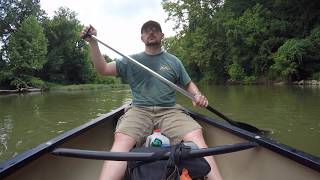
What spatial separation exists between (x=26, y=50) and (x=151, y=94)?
35409 millimetres

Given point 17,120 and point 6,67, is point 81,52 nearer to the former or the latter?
point 6,67

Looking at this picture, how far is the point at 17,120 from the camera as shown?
910 cm

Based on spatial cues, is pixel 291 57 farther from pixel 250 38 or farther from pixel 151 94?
pixel 151 94

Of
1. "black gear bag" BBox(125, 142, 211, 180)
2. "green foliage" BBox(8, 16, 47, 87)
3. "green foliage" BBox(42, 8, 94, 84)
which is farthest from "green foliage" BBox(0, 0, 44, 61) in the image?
"black gear bag" BBox(125, 142, 211, 180)

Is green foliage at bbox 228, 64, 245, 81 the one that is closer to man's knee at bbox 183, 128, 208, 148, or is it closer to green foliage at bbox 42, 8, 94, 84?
green foliage at bbox 42, 8, 94, 84

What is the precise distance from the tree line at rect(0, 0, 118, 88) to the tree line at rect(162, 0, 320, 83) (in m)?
12.2

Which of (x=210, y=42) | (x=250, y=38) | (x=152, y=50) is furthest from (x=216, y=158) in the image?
(x=210, y=42)

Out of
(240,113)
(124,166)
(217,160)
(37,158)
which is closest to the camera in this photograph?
(37,158)

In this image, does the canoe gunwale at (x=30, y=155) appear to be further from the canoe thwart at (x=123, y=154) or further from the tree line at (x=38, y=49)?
the tree line at (x=38, y=49)

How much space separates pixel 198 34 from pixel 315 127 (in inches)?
1180

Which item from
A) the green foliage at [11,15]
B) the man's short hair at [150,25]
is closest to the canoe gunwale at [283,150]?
the man's short hair at [150,25]

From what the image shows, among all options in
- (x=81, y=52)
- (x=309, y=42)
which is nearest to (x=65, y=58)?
(x=81, y=52)

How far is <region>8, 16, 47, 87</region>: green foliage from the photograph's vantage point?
35.7 metres

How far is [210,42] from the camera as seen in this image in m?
36.1
